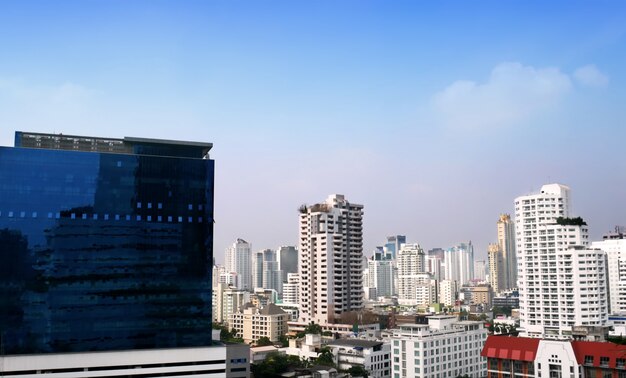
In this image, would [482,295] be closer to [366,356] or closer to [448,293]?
[448,293]

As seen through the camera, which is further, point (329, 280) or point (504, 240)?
point (504, 240)

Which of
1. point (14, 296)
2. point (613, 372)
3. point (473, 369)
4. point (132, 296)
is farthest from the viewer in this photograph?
point (473, 369)

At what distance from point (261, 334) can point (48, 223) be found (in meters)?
60.5

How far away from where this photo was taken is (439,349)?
175ft

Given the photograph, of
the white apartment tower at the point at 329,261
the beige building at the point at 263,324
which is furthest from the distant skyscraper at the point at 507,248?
the beige building at the point at 263,324

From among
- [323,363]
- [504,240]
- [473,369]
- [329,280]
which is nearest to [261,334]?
[329,280]

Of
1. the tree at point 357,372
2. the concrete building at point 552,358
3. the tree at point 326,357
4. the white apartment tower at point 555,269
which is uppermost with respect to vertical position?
the white apartment tower at point 555,269

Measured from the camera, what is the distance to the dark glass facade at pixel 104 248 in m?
37.9

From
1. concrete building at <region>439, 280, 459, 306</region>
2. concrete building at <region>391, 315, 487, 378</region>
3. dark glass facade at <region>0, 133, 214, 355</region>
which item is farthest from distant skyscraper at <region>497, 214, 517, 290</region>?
dark glass facade at <region>0, 133, 214, 355</region>

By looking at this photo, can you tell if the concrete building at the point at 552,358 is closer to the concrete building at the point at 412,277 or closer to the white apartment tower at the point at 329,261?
the white apartment tower at the point at 329,261

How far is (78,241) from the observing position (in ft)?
129

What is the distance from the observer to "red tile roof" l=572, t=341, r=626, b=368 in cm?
4409

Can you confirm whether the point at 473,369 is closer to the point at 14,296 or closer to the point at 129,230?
the point at 129,230

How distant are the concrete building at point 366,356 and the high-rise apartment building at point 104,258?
21732mm
